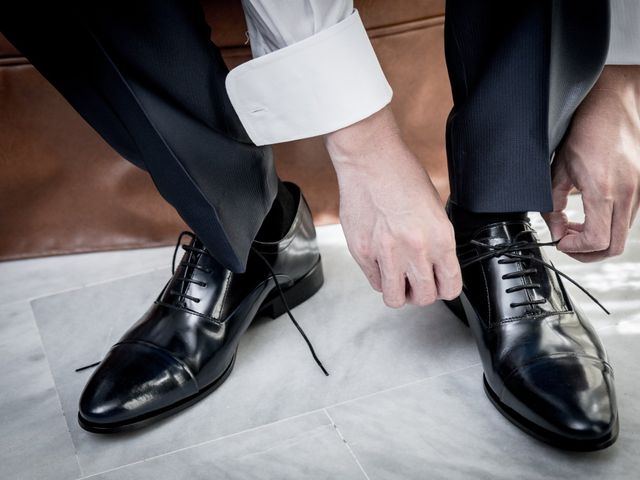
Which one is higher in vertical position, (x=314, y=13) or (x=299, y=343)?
(x=314, y=13)

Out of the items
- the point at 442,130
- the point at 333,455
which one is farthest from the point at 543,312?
the point at 442,130

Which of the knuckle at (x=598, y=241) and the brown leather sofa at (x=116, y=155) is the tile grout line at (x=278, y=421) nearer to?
the knuckle at (x=598, y=241)

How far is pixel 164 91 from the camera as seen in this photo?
1.98ft

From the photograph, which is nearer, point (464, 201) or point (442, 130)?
point (464, 201)

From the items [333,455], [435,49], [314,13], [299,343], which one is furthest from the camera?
[435,49]

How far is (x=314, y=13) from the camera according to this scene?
1.70ft

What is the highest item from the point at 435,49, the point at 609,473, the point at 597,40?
the point at 597,40

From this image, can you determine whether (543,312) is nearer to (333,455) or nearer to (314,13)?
(333,455)

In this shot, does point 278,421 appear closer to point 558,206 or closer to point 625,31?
point 558,206

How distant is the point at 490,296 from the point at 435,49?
534 mm

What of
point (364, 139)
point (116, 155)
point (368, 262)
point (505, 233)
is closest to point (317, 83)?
point (364, 139)

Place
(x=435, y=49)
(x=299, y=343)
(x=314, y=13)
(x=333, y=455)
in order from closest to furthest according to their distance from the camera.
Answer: (x=314, y=13) < (x=333, y=455) < (x=299, y=343) < (x=435, y=49)

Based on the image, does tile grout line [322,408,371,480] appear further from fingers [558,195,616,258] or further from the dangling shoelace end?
fingers [558,195,616,258]

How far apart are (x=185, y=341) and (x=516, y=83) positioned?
1.54 feet
